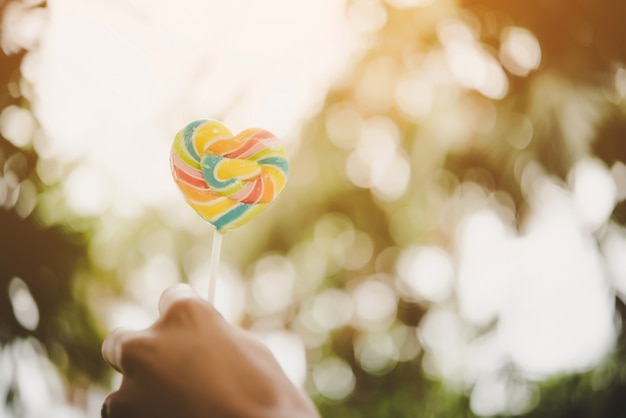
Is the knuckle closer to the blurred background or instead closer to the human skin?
the human skin

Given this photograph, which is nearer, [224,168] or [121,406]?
[121,406]

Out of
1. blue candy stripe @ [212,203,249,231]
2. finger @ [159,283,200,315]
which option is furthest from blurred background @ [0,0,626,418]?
finger @ [159,283,200,315]

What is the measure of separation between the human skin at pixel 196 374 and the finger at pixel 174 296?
0.5 inches

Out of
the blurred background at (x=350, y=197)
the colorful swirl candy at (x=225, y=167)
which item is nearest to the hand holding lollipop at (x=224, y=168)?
the colorful swirl candy at (x=225, y=167)

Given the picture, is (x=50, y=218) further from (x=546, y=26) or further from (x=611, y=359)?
(x=611, y=359)

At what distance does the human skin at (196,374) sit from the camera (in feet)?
2.54

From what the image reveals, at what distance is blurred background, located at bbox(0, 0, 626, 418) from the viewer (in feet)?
6.19

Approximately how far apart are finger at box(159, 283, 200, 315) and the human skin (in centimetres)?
1

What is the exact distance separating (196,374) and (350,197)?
4.02 ft

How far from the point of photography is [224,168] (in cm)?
102

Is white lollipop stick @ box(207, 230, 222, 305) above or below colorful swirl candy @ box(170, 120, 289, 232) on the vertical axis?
below

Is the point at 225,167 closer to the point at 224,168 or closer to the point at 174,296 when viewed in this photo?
the point at 224,168

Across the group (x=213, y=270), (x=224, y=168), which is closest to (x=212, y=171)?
(x=224, y=168)

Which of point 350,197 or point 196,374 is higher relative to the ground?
point 196,374
